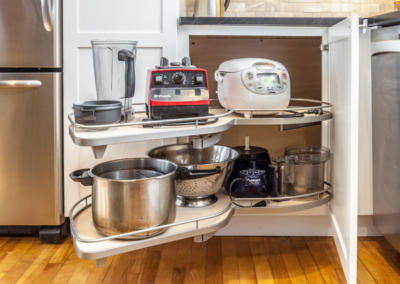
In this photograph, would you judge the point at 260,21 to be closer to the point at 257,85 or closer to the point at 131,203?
the point at 257,85

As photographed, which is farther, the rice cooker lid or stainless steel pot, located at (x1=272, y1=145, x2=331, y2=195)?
stainless steel pot, located at (x1=272, y1=145, x2=331, y2=195)

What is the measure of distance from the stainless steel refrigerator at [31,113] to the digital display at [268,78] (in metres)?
0.80

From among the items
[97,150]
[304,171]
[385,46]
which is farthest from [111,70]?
[385,46]

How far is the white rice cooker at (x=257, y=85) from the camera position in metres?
1.49

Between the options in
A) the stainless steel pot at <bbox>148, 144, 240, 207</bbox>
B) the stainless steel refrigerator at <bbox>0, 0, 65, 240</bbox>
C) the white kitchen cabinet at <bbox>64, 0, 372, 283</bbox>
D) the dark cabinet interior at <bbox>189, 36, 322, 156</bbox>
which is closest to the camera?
the stainless steel pot at <bbox>148, 144, 240, 207</bbox>

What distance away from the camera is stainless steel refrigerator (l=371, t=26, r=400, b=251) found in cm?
146

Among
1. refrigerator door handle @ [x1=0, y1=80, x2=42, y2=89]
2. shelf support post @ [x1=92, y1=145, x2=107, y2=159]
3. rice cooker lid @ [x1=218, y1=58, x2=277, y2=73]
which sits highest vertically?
rice cooker lid @ [x1=218, y1=58, x2=277, y2=73]

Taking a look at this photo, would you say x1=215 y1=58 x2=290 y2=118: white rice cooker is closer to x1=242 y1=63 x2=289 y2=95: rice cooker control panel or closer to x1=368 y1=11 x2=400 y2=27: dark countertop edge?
x1=242 y1=63 x2=289 y2=95: rice cooker control panel

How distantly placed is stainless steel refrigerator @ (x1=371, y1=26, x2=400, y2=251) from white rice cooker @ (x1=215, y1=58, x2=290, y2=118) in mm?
360

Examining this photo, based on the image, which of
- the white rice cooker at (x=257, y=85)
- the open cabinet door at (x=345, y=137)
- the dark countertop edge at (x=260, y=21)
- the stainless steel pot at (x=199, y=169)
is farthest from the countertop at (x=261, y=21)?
the stainless steel pot at (x=199, y=169)

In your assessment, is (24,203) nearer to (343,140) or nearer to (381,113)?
(343,140)

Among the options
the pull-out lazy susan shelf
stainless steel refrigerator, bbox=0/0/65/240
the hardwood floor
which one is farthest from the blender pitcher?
the hardwood floor

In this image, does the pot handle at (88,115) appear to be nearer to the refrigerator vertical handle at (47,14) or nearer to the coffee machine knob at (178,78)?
the coffee machine knob at (178,78)

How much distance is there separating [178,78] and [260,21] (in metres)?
0.49
